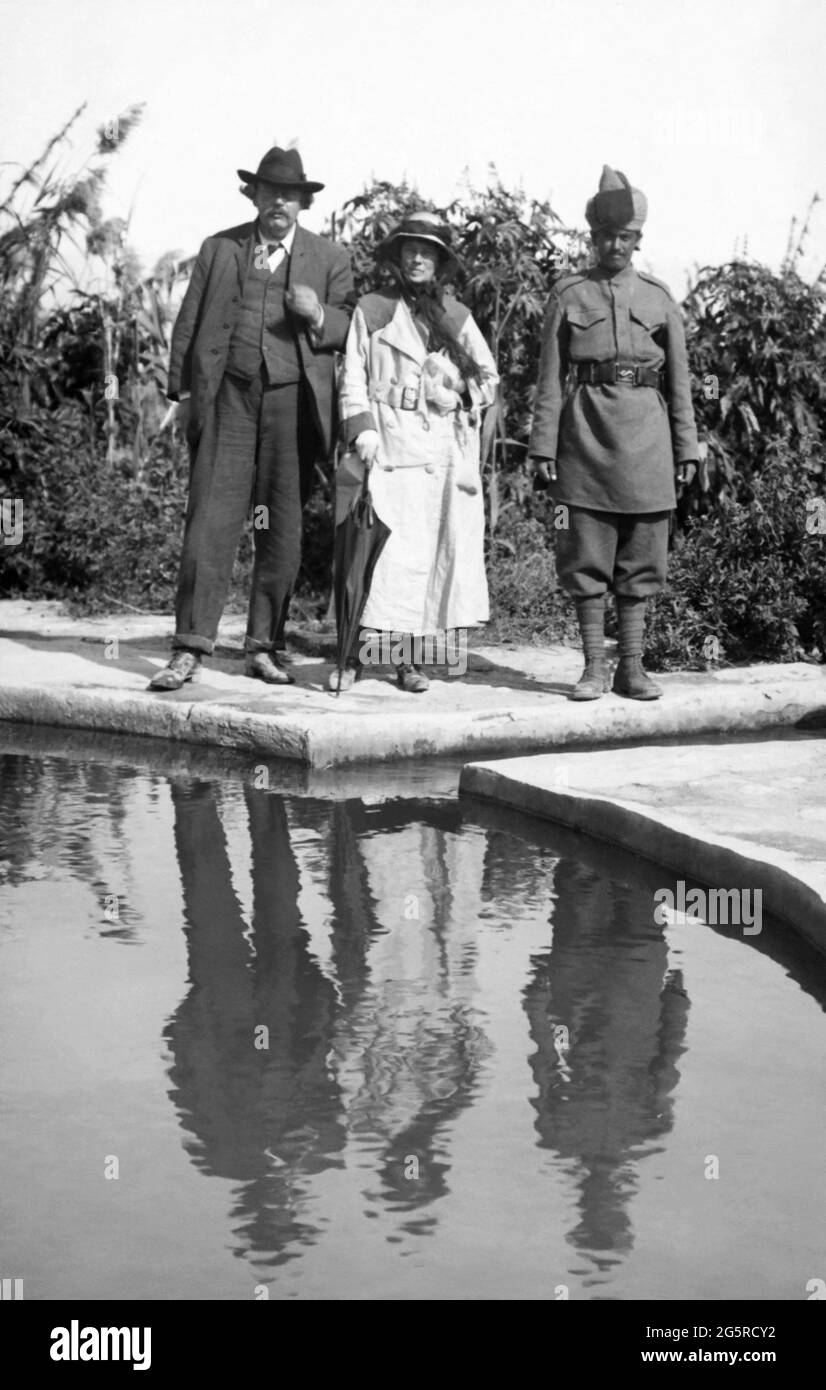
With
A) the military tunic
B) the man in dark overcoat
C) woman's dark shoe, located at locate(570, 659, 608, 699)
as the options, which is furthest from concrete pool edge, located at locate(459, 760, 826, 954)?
the man in dark overcoat

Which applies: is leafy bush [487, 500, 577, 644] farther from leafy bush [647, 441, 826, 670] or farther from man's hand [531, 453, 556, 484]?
man's hand [531, 453, 556, 484]

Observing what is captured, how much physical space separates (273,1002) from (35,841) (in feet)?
5.72

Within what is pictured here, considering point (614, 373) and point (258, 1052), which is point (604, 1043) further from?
point (614, 373)

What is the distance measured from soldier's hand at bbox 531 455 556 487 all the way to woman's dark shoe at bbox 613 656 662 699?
0.76 metres

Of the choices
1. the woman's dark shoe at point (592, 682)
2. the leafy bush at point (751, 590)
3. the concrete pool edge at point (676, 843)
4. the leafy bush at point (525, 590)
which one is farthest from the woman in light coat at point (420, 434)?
the concrete pool edge at point (676, 843)

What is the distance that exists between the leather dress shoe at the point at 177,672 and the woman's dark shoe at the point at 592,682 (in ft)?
4.83

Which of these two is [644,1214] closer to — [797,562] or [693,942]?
[693,942]

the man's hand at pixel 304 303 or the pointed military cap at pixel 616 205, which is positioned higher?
the pointed military cap at pixel 616 205

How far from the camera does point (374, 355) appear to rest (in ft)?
25.9

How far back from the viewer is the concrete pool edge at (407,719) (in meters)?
6.86

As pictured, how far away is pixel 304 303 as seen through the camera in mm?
7750

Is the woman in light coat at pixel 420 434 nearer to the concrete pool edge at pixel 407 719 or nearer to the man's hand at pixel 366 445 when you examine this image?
the man's hand at pixel 366 445

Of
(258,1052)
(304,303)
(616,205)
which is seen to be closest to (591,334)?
(616,205)
